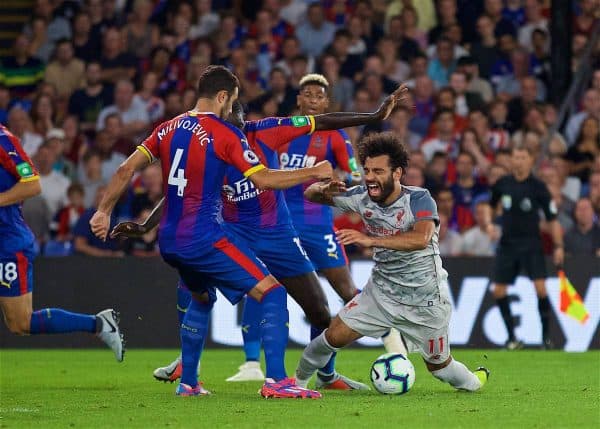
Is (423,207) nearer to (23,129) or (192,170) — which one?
(192,170)

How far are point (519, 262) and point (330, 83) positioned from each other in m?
4.18

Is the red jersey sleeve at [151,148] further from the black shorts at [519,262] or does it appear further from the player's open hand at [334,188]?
the black shorts at [519,262]

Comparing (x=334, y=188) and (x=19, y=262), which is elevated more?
(x=334, y=188)

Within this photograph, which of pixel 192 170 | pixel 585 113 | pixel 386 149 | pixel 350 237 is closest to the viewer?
pixel 350 237

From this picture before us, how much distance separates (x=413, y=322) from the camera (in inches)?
365

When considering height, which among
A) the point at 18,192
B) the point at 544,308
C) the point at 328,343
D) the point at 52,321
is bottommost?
the point at 544,308

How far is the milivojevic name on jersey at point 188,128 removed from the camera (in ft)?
29.5

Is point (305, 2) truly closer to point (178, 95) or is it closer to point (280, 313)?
point (178, 95)

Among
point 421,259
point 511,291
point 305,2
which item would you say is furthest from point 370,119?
point 305,2

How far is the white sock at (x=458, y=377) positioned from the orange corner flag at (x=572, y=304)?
6141 mm

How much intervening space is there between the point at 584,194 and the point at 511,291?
1892mm

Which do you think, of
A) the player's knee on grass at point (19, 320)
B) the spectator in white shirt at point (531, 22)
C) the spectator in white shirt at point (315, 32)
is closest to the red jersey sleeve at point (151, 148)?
the player's knee on grass at point (19, 320)

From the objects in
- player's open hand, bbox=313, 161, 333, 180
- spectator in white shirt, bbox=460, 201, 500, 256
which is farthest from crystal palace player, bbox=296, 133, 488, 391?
spectator in white shirt, bbox=460, 201, 500, 256

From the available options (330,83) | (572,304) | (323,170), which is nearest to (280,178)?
(323,170)
